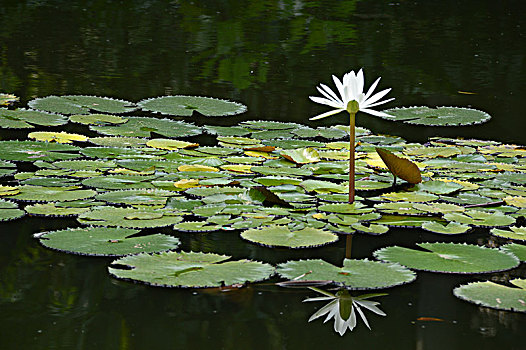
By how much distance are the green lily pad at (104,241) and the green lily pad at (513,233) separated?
35.3 inches

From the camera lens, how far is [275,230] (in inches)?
80.8

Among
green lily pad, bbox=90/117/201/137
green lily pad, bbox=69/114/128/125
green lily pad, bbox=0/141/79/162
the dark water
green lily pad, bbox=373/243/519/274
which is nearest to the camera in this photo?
the dark water

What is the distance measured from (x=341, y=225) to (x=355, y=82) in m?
0.43

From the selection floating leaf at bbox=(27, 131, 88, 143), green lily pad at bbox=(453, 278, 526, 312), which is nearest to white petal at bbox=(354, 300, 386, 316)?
green lily pad at bbox=(453, 278, 526, 312)

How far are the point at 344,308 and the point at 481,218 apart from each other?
0.82 metres

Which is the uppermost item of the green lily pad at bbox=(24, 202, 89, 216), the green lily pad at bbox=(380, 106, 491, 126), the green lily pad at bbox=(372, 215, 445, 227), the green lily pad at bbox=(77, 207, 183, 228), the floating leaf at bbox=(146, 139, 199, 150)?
the green lily pad at bbox=(380, 106, 491, 126)

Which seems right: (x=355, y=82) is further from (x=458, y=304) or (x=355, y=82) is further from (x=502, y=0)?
(x=502, y=0)

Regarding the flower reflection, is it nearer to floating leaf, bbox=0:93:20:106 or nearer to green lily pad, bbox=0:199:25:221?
green lily pad, bbox=0:199:25:221

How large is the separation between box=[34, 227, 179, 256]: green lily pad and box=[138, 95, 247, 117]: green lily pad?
5.43 ft

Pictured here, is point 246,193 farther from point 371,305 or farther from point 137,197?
point 371,305

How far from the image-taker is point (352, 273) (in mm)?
1761

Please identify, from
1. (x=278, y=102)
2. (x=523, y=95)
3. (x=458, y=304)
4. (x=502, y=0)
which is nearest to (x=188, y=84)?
(x=278, y=102)

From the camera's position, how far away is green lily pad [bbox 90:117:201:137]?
126 inches

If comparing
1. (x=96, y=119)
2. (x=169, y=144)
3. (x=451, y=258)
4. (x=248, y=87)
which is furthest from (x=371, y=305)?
(x=248, y=87)
